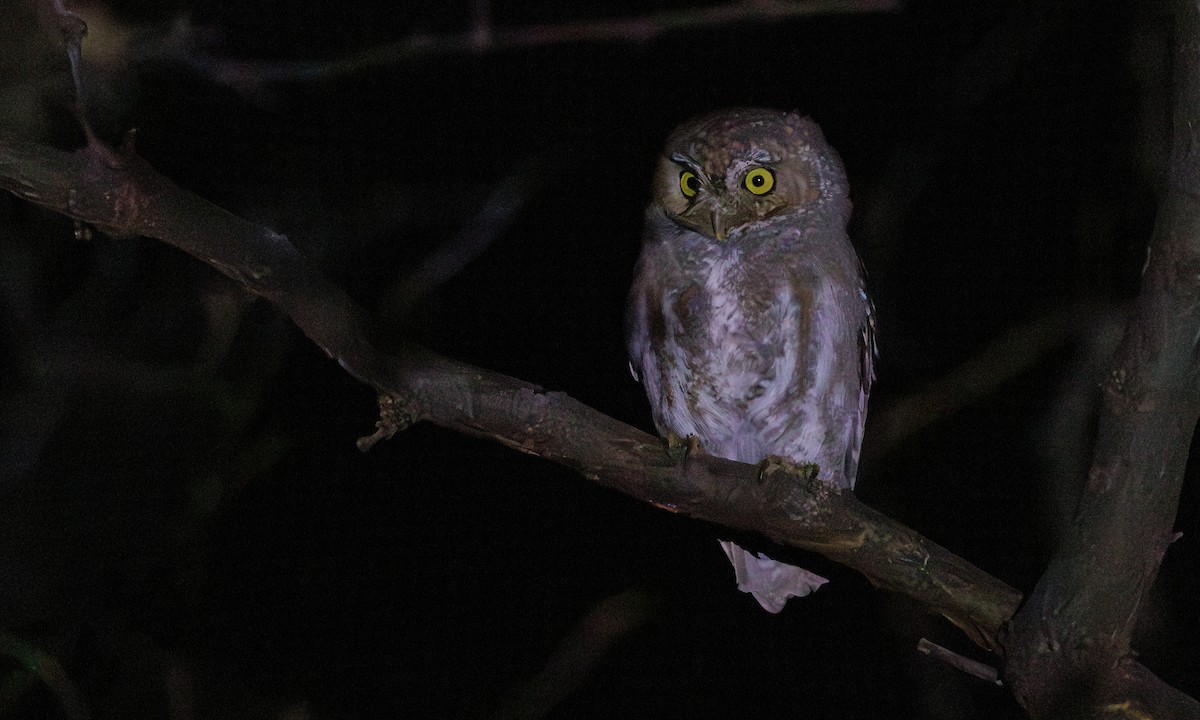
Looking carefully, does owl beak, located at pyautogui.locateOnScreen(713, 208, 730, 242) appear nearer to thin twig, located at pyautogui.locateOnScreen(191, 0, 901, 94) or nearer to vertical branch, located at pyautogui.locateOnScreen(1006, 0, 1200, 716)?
thin twig, located at pyautogui.locateOnScreen(191, 0, 901, 94)

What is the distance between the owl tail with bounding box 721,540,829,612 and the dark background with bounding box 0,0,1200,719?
51 cm

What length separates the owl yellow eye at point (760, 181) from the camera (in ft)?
7.60

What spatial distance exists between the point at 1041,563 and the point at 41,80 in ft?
10.6

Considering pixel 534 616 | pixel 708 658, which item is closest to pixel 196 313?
pixel 534 616

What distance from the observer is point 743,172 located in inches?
90.1

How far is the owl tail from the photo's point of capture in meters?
2.69

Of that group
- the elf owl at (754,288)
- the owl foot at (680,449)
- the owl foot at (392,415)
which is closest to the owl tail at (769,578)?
the elf owl at (754,288)

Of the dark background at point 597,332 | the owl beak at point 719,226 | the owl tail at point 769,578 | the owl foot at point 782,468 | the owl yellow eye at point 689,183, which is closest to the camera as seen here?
the owl foot at point 782,468

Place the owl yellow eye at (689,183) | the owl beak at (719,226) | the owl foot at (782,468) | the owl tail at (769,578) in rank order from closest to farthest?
1. the owl foot at (782,468)
2. the owl beak at (719,226)
3. the owl yellow eye at (689,183)
4. the owl tail at (769,578)

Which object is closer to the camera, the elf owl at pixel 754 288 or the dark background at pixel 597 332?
the elf owl at pixel 754 288

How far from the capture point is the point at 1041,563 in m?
3.41

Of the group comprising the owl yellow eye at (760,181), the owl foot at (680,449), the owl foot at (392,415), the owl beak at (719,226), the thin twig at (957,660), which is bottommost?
the thin twig at (957,660)

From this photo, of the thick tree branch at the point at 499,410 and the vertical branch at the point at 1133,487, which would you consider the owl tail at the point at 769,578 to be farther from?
the vertical branch at the point at 1133,487

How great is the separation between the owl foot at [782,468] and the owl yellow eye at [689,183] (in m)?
0.71
